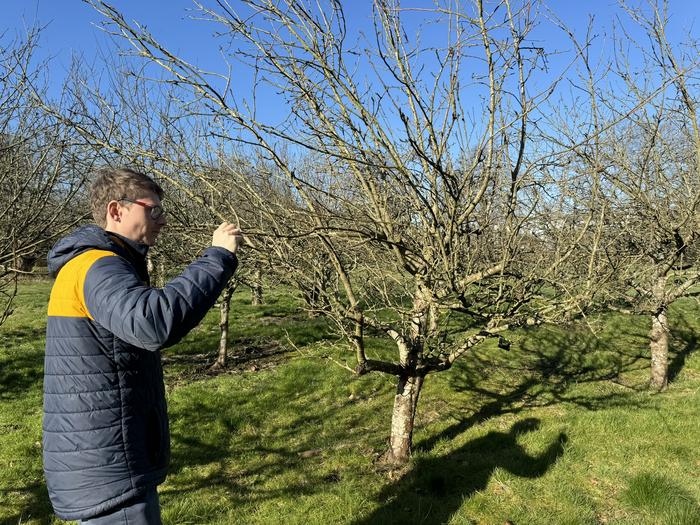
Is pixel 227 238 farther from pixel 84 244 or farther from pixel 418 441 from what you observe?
pixel 418 441

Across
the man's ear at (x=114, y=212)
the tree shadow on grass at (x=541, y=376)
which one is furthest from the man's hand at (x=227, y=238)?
the tree shadow on grass at (x=541, y=376)

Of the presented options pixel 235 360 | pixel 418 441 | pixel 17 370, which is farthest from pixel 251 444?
pixel 17 370

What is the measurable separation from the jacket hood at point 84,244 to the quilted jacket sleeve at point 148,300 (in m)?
0.11

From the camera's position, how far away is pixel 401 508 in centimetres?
405

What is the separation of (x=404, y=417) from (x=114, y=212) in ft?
12.4

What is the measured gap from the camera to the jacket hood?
1.75 meters

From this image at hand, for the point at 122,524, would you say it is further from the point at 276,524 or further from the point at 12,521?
the point at 12,521

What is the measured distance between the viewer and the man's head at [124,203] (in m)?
1.88

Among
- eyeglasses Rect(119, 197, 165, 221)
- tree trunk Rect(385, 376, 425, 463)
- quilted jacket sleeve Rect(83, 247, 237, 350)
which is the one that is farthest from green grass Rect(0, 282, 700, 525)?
quilted jacket sleeve Rect(83, 247, 237, 350)

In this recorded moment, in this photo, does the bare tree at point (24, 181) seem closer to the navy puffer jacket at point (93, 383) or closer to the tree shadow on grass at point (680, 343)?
the navy puffer jacket at point (93, 383)

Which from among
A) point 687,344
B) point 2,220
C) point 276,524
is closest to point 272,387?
point 276,524

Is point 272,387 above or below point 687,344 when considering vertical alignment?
above

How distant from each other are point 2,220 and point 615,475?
6.43 metres

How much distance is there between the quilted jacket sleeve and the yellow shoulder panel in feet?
0.16
